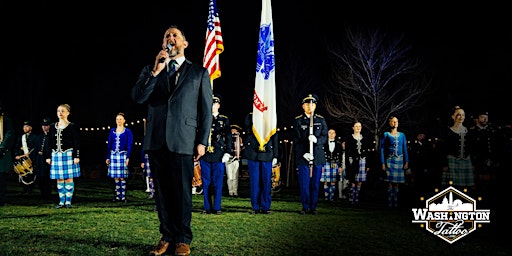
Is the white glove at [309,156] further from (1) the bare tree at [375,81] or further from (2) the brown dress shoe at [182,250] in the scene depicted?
(1) the bare tree at [375,81]

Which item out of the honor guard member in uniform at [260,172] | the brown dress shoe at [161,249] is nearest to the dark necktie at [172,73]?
the brown dress shoe at [161,249]

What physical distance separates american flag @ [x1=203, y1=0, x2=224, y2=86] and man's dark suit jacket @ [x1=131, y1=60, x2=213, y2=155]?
14.2ft

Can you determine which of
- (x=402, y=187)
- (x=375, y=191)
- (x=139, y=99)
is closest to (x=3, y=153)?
(x=139, y=99)

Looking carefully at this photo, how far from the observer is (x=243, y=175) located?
71.8ft

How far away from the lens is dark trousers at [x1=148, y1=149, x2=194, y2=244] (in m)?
4.66

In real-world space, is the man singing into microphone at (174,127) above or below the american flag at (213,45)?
below

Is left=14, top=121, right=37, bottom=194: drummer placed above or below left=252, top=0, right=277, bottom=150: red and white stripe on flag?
below

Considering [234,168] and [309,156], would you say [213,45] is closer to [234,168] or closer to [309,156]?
[309,156]

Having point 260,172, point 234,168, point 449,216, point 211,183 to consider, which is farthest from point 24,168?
point 449,216

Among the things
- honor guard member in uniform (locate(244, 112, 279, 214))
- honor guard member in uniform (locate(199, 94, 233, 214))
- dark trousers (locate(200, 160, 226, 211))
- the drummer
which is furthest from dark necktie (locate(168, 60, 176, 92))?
the drummer

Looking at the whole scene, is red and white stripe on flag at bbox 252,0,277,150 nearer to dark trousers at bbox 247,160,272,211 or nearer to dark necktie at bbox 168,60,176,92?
dark trousers at bbox 247,160,272,211

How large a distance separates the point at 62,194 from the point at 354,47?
715 inches

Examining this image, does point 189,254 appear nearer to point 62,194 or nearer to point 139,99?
point 139,99

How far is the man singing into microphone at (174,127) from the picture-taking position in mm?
4578
